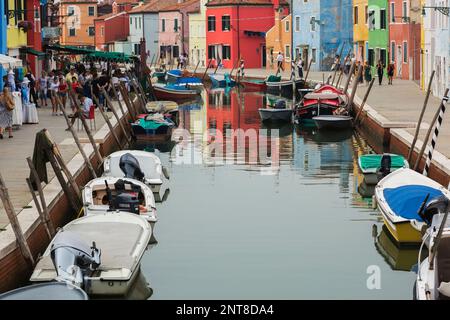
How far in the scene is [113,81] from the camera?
4638cm

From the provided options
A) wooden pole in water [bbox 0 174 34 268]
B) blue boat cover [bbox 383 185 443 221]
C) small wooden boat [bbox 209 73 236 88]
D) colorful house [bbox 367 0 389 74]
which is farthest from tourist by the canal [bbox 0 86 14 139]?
small wooden boat [bbox 209 73 236 88]

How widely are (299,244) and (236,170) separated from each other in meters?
10.5

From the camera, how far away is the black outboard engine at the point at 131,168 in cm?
2564

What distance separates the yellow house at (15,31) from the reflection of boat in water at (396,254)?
22337 mm

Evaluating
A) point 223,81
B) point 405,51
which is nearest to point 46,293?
point 405,51

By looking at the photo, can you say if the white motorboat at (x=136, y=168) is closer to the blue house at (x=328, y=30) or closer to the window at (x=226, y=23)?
the blue house at (x=328, y=30)

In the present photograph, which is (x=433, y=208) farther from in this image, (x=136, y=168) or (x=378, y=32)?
(x=378, y=32)

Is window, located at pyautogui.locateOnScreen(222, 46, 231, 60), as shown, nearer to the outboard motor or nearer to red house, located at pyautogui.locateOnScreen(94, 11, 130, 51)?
red house, located at pyautogui.locateOnScreen(94, 11, 130, 51)

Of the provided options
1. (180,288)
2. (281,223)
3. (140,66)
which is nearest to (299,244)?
(281,223)

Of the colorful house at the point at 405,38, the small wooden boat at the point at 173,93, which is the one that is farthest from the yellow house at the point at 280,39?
the small wooden boat at the point at 173,93

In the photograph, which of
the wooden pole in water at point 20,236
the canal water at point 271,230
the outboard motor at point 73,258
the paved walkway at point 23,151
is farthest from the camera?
the paved walkway at point 23,151

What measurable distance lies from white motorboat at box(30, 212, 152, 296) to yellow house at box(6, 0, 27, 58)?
77.0 feet

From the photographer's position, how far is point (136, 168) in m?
25.8

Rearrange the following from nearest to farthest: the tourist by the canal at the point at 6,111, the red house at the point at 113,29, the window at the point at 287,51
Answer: the tourist by the canal at the point at 6,111, the window at the point at 287,51, the red house at the point at 113,29
